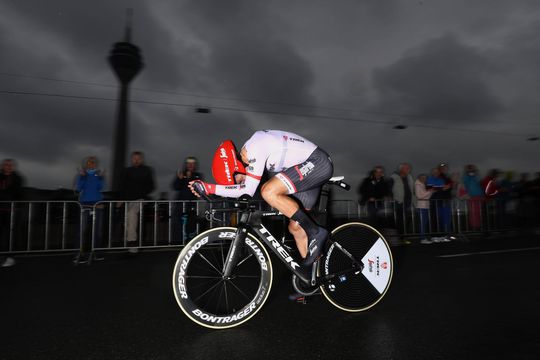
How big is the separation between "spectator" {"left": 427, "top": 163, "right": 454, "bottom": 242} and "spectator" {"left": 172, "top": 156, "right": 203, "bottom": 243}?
6035 millimetres

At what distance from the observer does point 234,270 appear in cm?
300

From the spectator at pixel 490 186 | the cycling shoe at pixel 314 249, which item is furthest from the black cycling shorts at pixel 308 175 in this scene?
the spectator at pixel 490 186

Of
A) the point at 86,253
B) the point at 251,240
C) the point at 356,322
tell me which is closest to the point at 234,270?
the point at 251,240

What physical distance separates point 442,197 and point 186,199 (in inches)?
264

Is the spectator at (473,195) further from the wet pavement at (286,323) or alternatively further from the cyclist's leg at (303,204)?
the cyclist's leg at (303,204)

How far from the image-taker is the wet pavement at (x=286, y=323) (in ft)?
7.92

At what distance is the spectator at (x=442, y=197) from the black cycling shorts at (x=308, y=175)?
771 cm

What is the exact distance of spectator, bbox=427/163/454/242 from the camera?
33.6 ft

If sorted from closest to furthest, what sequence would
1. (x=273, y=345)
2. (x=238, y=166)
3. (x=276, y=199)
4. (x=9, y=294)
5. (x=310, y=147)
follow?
(x=273, y=345)
(x=238, y=166)
(x=276, y=199)
(x=310, y=147)
(x=9, y=294)

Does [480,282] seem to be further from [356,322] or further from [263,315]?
[263,315]

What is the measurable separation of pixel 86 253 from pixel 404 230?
24.6 ft

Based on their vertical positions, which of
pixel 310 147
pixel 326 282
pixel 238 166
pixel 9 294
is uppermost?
pixel 310 147

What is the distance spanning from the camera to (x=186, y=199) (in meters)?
8.79

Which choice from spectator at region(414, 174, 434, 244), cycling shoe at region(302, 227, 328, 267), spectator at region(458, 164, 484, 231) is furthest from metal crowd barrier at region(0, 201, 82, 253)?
spectator at region(458, 164, 484, 231)
